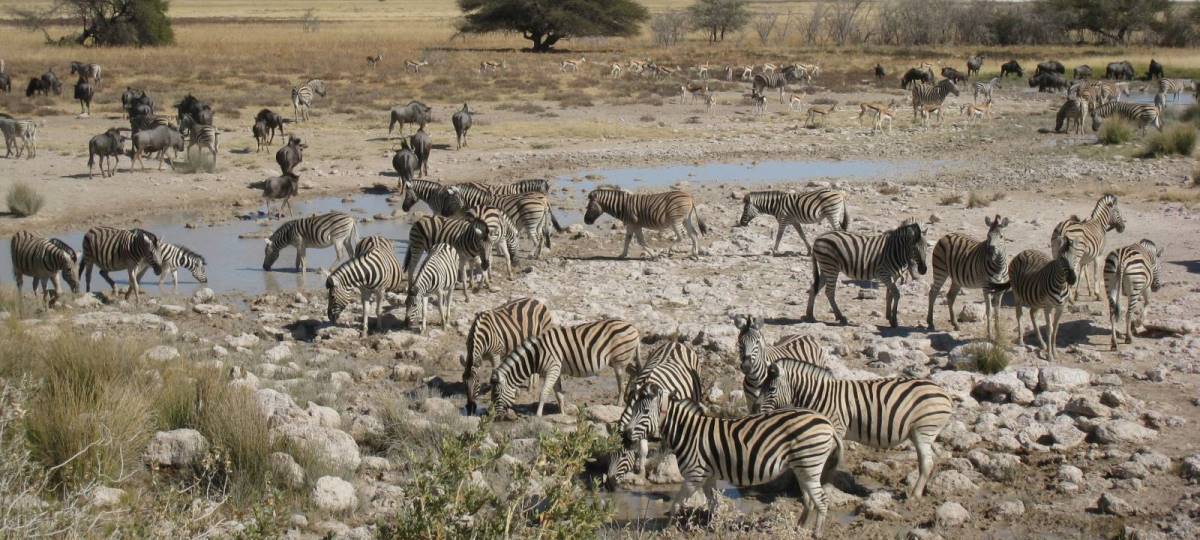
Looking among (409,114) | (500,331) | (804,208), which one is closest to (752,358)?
(500,331)

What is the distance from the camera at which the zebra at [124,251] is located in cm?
1410

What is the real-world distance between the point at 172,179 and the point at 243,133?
23.1ft

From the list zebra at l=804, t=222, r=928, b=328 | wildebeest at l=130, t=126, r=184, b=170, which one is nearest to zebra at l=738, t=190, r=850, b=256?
zebra at l=804, t=222, r=928, b=328

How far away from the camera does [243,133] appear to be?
29.2m

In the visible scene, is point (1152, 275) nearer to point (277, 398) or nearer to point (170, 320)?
point (277, 398)

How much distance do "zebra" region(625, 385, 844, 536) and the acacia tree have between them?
2339 inches

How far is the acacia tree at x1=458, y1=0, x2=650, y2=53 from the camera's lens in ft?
218

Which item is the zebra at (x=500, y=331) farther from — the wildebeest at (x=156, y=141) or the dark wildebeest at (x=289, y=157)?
the wildebeest at (x=156, y=141)

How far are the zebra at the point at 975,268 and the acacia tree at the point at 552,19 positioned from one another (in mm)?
54751

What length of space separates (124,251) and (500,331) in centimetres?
597

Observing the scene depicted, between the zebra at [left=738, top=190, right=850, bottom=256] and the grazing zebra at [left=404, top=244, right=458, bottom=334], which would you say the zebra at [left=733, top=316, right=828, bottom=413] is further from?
the zebra at [left=738, top=190, right=850, bottom=256]

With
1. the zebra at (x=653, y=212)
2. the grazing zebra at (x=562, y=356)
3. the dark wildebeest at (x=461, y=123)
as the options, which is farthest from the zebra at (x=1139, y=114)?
the grazing zebra at (x=562, y=356)

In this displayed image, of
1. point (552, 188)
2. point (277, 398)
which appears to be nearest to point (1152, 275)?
point (277, 398)

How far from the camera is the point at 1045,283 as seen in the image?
11305mm
